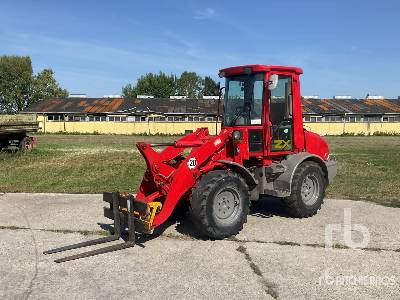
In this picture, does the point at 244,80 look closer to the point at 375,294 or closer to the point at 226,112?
the point at 226,112

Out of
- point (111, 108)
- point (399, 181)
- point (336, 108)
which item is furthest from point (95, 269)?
point (336, 108)

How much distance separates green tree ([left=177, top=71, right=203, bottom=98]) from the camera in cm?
10984

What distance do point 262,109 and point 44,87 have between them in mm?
81721

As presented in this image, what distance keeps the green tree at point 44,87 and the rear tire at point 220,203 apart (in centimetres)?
8137

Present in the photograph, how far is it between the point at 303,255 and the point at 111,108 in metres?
47.8

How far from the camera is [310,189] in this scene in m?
8.39

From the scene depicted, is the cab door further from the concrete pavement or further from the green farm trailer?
the green farm trailer

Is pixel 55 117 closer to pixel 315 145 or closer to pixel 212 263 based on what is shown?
pixel 315 145

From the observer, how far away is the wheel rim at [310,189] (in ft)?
27.1

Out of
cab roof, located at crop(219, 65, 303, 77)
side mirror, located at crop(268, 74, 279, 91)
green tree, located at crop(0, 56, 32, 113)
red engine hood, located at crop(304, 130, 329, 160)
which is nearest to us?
side mirror, located at crop(268, 74, 279, 91)

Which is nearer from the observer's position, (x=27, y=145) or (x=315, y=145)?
(x=315, y=145)

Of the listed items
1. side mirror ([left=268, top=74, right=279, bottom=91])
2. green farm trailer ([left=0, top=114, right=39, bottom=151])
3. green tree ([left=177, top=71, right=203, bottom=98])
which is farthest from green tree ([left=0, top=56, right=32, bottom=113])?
side mirror ([left=268, top=74, right=279, bottom=91])

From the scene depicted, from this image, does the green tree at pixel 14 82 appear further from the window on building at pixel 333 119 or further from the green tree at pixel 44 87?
the window on building at pixel 333 119

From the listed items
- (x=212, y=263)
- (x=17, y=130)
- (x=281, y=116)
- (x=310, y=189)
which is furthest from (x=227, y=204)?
(x=17, y=130)
